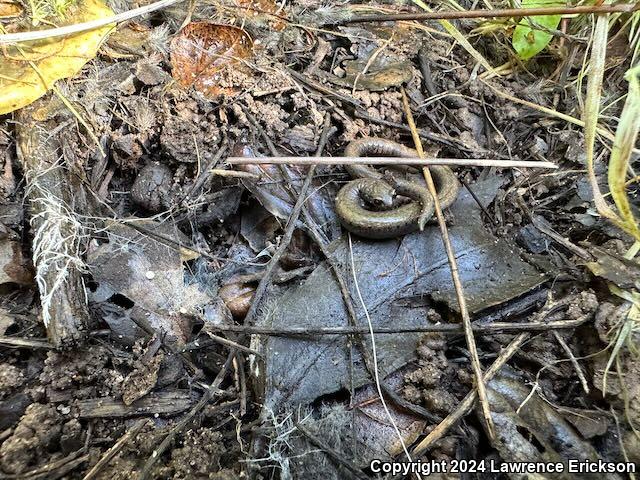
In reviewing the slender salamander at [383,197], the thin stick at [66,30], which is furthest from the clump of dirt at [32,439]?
the thin stick at [66,30]

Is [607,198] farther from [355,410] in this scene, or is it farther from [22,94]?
[22,94]

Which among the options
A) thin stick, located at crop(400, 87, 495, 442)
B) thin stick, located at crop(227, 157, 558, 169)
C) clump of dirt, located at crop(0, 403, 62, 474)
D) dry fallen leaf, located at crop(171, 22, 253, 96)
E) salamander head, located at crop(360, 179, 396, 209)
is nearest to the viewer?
clump of dirt, located at crop(0, 403, 62, 474)

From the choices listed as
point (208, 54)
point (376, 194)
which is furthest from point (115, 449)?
point (208, 54)

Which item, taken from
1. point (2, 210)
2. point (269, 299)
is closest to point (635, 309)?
point (269, 299)

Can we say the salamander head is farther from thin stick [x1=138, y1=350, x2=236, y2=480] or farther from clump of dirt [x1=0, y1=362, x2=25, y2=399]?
clump of dirt [x1=0, y1=362, x2=25, y2=399]

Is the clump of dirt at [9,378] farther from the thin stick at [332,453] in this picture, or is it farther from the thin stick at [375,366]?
the thin stick at [375,366]

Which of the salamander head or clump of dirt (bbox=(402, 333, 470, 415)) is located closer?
clump of dirt (bbox=(402, 333, 470, 415))

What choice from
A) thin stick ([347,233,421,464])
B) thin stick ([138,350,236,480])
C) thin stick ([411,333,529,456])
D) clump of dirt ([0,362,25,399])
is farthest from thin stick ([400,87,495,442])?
clump of dirt ([0,362,25,399])
